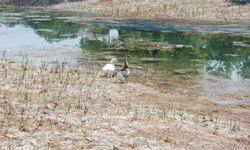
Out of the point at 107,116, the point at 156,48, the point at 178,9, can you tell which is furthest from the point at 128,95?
the point at 178,9

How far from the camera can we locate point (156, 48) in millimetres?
37500

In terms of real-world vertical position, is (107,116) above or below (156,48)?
above

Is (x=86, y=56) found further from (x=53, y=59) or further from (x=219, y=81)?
(x=219, y=81)

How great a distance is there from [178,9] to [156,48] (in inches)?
1293

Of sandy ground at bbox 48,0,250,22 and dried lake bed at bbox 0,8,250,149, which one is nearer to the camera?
dried lake bed at bbox 0,8,250,149

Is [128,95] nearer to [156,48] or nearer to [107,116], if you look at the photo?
[107,116]

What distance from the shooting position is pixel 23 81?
66.5 feet

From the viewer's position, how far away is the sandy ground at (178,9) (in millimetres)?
64000

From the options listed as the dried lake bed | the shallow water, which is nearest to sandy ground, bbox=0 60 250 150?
the dried lake bed

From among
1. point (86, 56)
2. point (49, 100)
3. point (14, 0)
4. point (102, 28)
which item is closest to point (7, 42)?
point (86, 56)

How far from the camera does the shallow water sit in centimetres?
2534

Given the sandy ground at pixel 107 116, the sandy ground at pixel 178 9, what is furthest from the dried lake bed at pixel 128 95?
the sandy ground at pixel 178 9

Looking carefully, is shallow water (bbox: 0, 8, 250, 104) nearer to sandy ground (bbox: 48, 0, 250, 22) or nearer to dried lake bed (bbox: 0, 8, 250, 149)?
dried lake bed (bbox: 0, 8, 250, 149)

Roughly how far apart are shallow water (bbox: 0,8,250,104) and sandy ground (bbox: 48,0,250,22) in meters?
6.16
